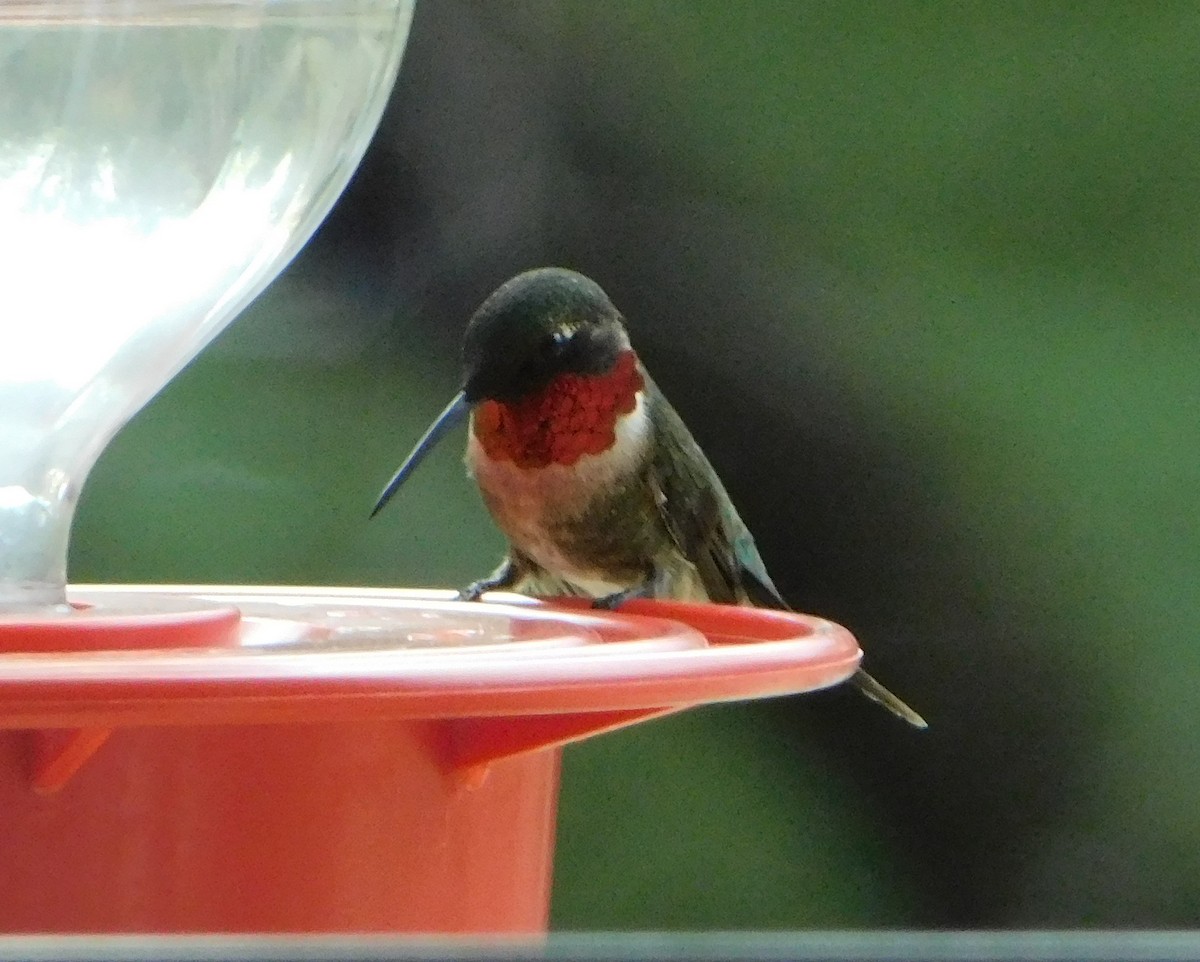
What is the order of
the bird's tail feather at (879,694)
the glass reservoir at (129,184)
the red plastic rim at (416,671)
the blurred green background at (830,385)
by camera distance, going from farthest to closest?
the blurred green background at (830,385)
the bird's tail feather at (879,694)
the glass reservoir at (129,184)
the red plastic rim at (416,671)

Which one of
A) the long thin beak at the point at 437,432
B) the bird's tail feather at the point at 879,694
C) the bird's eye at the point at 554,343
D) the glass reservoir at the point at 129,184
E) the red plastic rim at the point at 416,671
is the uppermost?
the glass reservoir at the point at 129,184

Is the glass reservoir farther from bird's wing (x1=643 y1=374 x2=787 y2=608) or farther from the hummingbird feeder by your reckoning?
bird's wing (x1=643 y1=374 x2=787 y2=608)

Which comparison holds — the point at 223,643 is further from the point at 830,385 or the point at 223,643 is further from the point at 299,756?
the point at 830,385

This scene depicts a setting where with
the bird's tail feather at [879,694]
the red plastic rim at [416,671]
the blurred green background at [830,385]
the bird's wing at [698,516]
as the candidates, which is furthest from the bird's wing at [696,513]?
the red plastic rim at [416,671]

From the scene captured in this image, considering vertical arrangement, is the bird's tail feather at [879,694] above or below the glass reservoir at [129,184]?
below

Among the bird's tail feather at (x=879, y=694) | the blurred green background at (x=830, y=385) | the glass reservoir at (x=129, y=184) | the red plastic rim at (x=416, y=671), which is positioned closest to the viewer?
the red plastic rim at (x=416, y=671)

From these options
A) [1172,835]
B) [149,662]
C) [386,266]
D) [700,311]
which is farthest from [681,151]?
[149,662]

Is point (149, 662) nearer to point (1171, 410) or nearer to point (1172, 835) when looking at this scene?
point (1171, 410)

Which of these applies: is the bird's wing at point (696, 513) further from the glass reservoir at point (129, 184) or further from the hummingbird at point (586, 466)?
the glass reservoir at point (129, 184)
